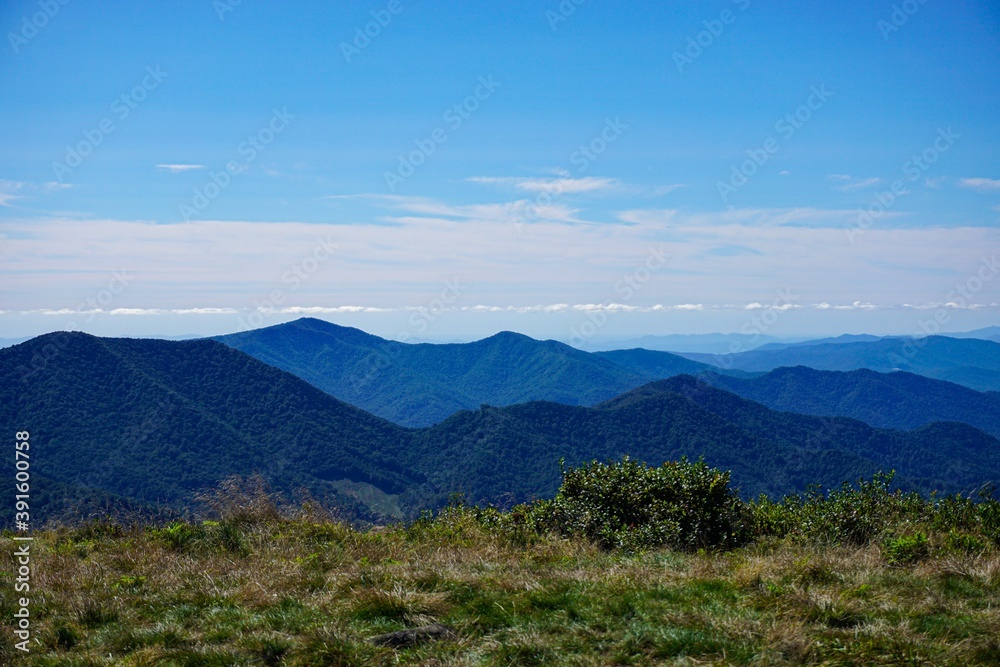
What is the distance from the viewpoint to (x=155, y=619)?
688cm

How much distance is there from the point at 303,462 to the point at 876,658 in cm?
18974

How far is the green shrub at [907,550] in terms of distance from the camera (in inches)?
340

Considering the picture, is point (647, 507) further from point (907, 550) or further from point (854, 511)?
point (907, 550)

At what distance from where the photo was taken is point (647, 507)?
11281mm

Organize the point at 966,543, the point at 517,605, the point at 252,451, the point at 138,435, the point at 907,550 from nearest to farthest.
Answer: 1. the point at 517,605
2. the point at 907,550
3. the point at 966,543
4. the point at 138,435
5. the point at 252,451

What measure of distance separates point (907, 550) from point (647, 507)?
3.91 m

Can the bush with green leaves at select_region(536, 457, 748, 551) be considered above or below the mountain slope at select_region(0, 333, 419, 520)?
above

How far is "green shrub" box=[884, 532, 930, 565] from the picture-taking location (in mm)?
8641

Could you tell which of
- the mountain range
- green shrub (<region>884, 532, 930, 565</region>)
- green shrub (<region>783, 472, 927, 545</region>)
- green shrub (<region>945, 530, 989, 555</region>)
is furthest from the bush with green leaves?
the mountain range

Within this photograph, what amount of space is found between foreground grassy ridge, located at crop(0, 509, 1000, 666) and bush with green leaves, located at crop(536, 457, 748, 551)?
3.11 ft

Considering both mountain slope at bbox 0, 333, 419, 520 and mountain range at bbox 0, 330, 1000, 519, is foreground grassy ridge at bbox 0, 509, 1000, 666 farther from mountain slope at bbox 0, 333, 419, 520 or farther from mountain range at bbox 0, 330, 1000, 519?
mountain range at bbox 0, 330, 1000, 519

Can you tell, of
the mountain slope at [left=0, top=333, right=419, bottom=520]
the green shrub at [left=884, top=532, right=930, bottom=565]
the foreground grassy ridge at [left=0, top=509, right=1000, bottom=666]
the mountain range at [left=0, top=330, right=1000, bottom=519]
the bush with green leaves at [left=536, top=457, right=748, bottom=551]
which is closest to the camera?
the foreground grassy ridge at [left=0, top=509, right=1000, bottom=666]

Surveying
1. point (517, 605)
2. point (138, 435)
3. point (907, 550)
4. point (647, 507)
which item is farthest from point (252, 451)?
point (907, 550)

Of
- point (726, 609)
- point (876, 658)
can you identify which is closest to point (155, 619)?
point (726, 609)
